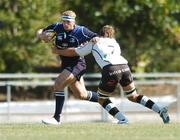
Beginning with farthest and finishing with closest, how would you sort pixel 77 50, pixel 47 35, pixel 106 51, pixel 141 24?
pixel 141 24
pixel 47 35
pixel 77 50
pixel 106 51

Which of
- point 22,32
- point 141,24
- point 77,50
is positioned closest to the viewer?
point 77,50

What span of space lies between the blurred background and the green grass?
26.0 feet

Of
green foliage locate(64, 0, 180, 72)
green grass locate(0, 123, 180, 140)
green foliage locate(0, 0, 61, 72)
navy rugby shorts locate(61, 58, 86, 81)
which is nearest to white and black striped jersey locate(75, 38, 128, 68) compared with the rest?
navy rugby shorts locate(61, 58, 86, 81)

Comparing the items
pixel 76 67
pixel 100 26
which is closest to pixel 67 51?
pixel 76 67

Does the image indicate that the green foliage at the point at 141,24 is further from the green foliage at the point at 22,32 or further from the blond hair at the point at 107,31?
the blond hair at the point at 107,31

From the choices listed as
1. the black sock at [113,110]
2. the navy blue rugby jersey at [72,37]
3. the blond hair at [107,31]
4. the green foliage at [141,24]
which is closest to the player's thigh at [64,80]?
the navy blue rugby jersey at [72,37]

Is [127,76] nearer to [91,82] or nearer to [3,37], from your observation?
[91,82]

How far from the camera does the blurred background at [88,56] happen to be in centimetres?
2188

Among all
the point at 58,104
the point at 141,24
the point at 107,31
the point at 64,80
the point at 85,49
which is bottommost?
the point at 141,24

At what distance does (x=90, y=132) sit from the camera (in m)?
12.4

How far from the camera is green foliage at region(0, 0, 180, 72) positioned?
26047 mm

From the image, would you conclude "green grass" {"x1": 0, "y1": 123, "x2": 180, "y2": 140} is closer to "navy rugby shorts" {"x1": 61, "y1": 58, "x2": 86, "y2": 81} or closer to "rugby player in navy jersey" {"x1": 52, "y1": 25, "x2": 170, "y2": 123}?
"rugby player in navy jersey" {"x1": 52, "y1": 25, "x2": 170, "y2": 123}

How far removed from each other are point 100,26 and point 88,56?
3.53 feet

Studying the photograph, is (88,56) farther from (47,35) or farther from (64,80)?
(64,80)
